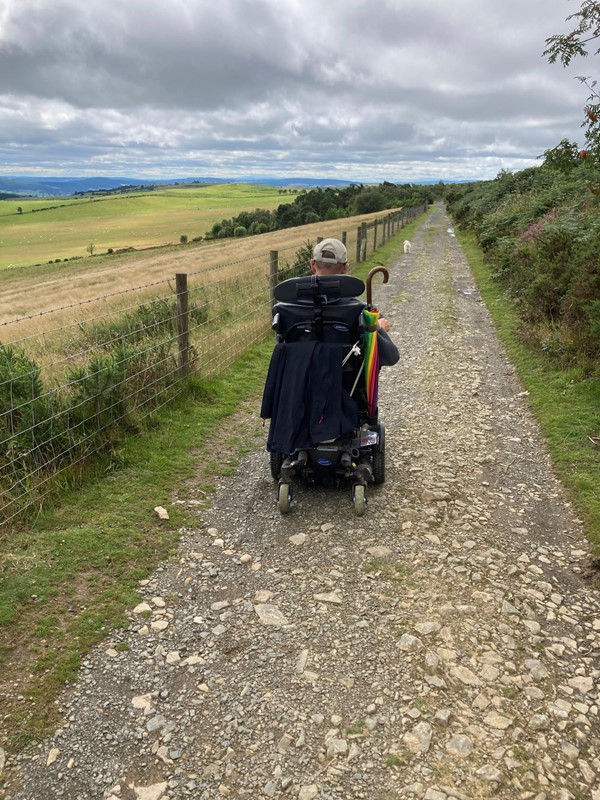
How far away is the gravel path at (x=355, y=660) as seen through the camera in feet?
8.05

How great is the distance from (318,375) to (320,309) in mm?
504

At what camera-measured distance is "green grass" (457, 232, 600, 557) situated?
4750mm

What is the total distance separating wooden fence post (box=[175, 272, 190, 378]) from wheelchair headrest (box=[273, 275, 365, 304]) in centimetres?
308

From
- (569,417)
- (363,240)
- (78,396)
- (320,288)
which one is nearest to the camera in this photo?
(320,288)

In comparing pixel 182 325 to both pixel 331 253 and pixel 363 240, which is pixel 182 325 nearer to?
pixel 331 253

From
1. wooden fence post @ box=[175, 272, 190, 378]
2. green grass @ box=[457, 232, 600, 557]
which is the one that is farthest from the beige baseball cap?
wooden fence post @ box=[175, 272, 190, 378]

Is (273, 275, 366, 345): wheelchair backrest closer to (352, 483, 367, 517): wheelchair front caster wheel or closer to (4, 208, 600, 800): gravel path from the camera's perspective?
(352, 483, 367, 517): wheelchair front caster wheel

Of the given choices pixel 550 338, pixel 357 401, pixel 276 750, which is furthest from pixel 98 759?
pixel 550 338

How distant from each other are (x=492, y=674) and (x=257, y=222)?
84405 millimetres

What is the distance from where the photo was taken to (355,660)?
10.1 ft

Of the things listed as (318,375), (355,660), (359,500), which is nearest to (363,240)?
(318,375)

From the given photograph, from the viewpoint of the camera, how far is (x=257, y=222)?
82375 mm

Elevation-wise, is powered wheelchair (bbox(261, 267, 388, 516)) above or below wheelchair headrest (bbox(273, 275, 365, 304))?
below

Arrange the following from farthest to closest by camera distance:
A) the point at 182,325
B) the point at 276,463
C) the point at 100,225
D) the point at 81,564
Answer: the point at 100,225 → the point at 182,325 → the point at 276,463 → the point at 81,564
